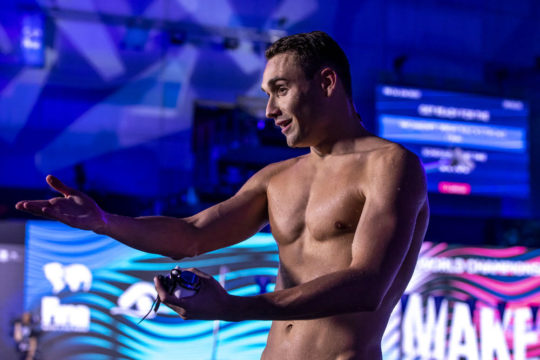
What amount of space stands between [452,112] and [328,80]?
5.54m

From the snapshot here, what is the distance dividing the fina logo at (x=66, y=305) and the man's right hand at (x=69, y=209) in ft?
6.44

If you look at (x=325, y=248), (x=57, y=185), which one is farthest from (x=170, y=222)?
(x=325, y=248)

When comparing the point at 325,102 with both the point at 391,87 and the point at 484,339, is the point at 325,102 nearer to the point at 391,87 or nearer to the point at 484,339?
the point at 484,339

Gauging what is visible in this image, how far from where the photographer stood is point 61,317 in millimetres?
3426

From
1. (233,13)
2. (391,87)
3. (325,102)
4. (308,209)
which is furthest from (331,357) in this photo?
(233,13)

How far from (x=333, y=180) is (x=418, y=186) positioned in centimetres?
25

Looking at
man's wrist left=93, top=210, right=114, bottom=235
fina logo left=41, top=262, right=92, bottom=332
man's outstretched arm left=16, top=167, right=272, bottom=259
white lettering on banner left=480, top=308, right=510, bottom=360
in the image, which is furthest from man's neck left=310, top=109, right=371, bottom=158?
white lettering on banner left=480, top=308, right=510, bottom=360

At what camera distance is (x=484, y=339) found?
389 centimetres

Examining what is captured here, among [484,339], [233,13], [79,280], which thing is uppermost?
[233,13]

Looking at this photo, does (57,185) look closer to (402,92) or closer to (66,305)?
(66,305)

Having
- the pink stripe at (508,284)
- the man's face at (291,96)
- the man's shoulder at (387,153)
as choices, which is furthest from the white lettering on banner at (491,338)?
the man's face at (291,96)

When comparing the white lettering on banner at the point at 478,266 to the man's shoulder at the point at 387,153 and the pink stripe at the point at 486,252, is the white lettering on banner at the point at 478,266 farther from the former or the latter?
the man's shoulder at the point at 387,153

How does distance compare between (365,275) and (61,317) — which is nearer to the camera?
(365,275)

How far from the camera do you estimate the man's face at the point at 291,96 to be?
1654 mm
